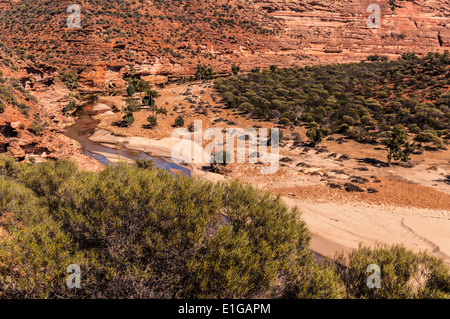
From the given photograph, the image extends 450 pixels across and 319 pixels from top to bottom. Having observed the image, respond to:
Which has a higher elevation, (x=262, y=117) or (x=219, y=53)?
(x=219, y=53)

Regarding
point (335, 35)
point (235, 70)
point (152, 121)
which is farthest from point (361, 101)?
point (335, 35)

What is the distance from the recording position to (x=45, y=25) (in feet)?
212

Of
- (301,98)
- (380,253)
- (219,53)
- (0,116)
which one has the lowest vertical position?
(380,253)

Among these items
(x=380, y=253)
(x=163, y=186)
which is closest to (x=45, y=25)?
(x=163, y=186)

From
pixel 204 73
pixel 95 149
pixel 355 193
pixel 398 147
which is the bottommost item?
pixel 355 193

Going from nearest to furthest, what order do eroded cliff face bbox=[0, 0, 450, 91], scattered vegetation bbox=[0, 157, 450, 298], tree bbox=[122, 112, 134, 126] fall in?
1. scattered vegetation bbox=[0, 157, 450, 298]
2. tree bbox=[122, 112, 134, 126]
3. eroded cliff face bbox=[0, 0, 450, 91]

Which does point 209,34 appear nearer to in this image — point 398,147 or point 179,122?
point 179,122

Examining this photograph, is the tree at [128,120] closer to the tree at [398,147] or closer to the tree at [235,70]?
the tree at [398,147]

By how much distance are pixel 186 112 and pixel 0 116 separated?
2435 cm

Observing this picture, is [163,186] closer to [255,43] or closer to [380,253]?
[380,253]

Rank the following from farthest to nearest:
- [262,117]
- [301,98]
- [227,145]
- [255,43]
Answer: [255,43]
[301,98]
[262,117]
[227,145]

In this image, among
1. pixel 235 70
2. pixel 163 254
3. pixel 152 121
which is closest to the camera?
pixel 163 254

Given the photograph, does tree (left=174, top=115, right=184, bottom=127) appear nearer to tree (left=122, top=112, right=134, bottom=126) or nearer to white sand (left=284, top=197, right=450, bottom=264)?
tree (left=122, top=112, right=134, bottom=126)

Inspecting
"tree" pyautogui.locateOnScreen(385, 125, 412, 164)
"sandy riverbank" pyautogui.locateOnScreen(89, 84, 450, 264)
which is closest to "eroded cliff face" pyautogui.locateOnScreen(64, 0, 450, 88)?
"sandy riverbank" pyautogui.locateOnScreen(89, 84, 450, 264)
